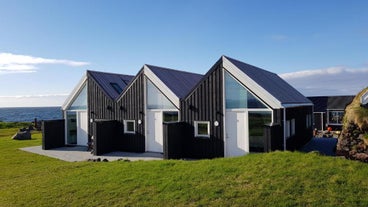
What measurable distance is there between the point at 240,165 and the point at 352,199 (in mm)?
3926

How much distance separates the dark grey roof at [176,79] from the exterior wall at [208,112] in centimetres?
179

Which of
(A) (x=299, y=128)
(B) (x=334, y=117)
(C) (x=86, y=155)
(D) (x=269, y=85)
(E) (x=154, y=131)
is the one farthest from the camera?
(B) (x=334, y=117)

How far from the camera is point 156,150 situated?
→ 19516 mm

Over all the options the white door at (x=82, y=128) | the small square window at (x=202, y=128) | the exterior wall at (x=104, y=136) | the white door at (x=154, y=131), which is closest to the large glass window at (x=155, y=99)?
the white door at (x=154, y=131)

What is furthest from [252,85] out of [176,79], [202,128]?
[176,79]

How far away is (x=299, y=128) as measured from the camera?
64.6 feet

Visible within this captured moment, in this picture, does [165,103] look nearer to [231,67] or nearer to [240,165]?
[231,67]

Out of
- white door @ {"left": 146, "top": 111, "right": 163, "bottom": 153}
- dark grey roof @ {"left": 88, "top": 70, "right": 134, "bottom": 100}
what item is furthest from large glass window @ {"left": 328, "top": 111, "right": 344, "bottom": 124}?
white door @ {"left": 146, "top": 111, "right": 163, "bottom": 153}

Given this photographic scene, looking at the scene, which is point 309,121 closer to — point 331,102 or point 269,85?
point 269,85

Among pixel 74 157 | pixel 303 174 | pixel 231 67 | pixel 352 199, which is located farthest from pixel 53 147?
pixel 352 199

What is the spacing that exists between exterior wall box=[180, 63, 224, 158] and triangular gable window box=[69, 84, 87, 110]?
9.47 meters

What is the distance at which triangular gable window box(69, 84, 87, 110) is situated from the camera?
23.5 metres

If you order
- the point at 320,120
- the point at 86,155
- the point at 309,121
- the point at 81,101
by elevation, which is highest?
the point at 81,101

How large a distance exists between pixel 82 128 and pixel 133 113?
5.60 metres
